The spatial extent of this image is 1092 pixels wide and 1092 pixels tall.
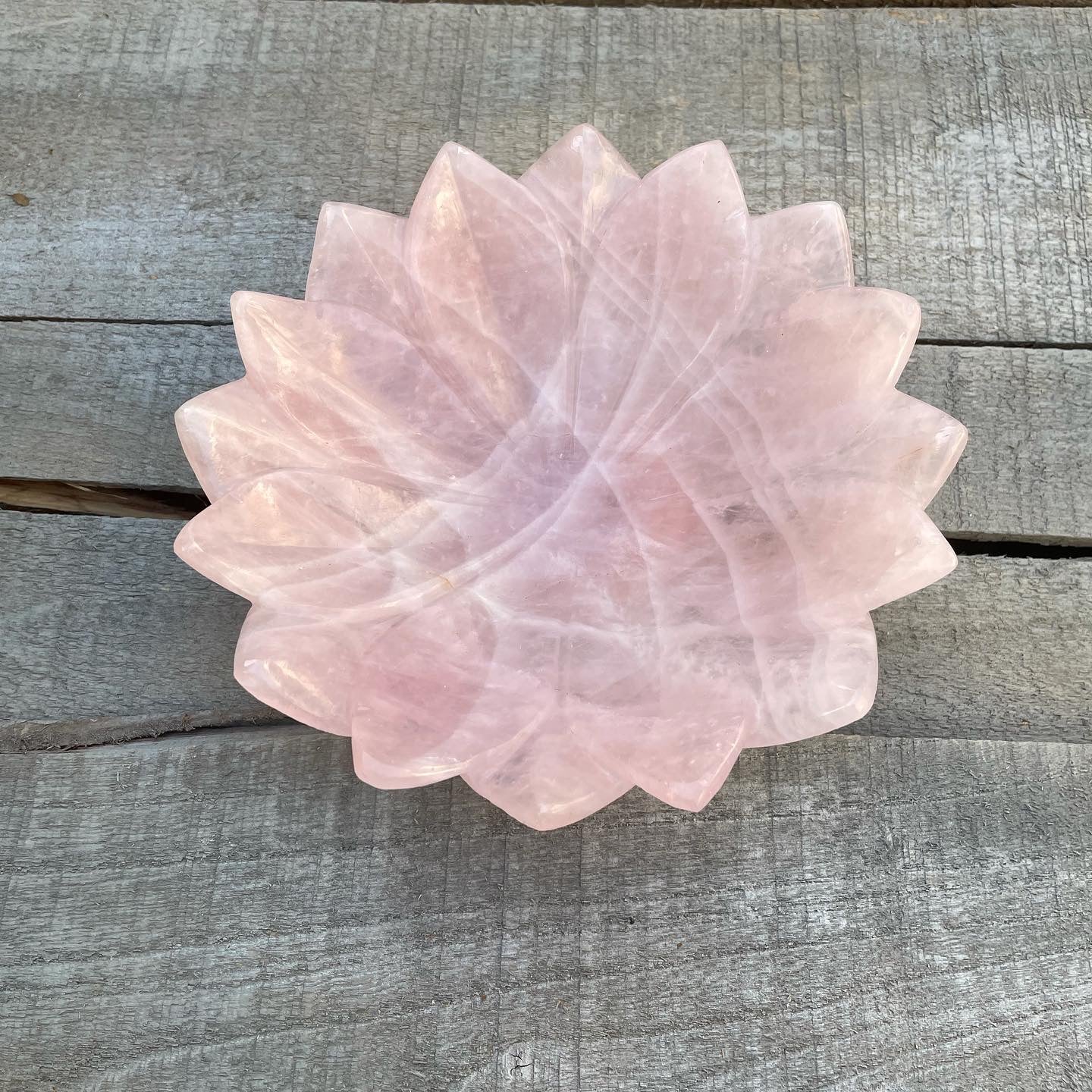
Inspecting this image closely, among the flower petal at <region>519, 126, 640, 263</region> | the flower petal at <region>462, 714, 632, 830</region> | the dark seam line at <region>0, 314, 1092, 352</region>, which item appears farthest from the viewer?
the dark seam line at <region>0, 314, 1092, 352</region>

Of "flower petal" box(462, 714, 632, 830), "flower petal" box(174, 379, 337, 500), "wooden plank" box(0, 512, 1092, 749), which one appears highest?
"flower petal" box(174, 379, 337, 500)

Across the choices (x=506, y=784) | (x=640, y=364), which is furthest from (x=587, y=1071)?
(x=640, y=364)

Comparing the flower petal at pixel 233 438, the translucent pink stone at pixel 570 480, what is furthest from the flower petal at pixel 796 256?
the flower petal at pixel 233 438

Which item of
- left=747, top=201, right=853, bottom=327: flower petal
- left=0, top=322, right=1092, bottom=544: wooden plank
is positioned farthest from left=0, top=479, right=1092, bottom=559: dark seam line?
left=747, top=201, right=853, bottom=327: flower petal

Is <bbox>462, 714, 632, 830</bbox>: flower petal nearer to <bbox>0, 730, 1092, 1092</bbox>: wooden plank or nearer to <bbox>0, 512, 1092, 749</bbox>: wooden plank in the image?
<bbox>0, 730, 1092, 1092</bbox>: wooden plank

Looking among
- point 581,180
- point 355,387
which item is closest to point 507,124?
point 581,180

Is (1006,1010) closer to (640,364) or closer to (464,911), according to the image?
(464,911)
